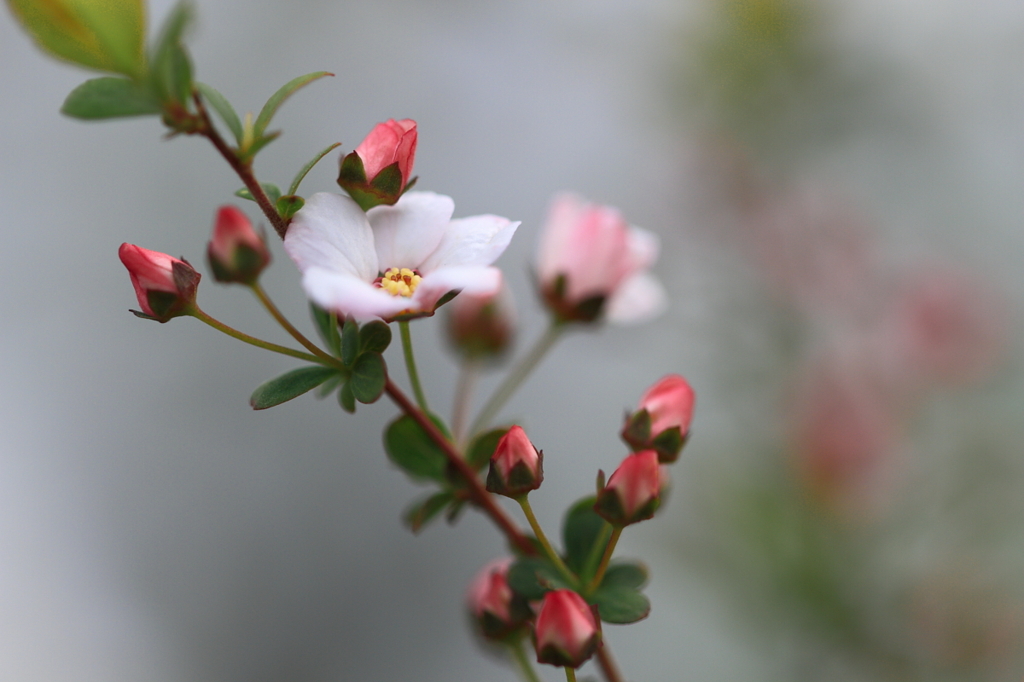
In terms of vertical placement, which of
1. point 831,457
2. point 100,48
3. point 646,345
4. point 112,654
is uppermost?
point 646,345

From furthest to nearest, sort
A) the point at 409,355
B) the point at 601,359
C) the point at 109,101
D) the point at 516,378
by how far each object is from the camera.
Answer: the point at 601,359, the point at 516,378, the point at 409,355, the point at 109,101

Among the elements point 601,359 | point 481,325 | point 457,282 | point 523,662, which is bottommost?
point 523,662

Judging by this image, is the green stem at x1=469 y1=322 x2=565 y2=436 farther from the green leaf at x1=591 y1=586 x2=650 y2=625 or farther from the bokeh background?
the bokeh background

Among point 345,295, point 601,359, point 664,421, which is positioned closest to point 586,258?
point 664,421

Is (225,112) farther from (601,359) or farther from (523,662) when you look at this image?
(601,359)

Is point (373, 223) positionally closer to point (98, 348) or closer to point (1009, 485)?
point (1009, 485)

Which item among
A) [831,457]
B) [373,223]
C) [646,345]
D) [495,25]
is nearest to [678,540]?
[831,457]
